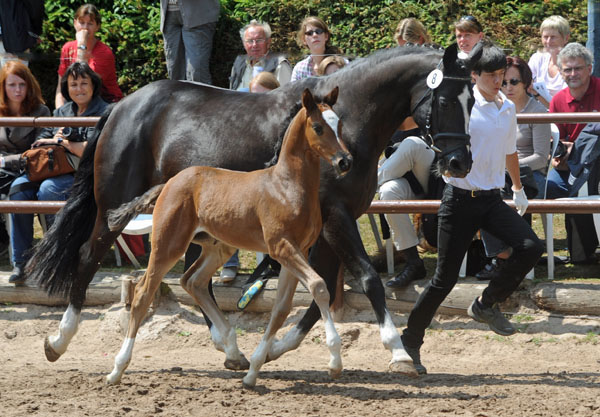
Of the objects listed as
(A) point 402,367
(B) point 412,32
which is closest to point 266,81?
(B) point 412,32

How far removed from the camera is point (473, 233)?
6.01m

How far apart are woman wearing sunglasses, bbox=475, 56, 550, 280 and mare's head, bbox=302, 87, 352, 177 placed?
2.67 metres

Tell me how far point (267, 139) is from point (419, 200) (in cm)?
171

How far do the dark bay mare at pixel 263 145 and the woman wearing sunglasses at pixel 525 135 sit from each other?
1942 mm

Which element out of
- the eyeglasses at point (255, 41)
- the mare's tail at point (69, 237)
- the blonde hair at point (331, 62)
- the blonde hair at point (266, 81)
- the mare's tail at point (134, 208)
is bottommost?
the mare's tail at point (69, 237)

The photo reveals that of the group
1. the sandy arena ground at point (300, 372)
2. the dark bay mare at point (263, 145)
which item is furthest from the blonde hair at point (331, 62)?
the sandy arena ground at point (300, 372)

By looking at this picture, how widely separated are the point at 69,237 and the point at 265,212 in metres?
2.06

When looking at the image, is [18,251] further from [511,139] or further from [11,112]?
[511,139]

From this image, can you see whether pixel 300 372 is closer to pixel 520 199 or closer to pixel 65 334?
pixel 65 334

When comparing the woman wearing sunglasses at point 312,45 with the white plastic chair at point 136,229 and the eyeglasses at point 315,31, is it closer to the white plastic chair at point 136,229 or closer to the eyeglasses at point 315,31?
the eyeglasses at point 315,31

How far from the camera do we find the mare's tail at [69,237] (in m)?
6.81

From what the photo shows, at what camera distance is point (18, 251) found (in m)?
8.17

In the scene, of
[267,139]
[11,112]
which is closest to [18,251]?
[11,112]

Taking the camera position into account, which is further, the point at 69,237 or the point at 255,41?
the point at 255,41
